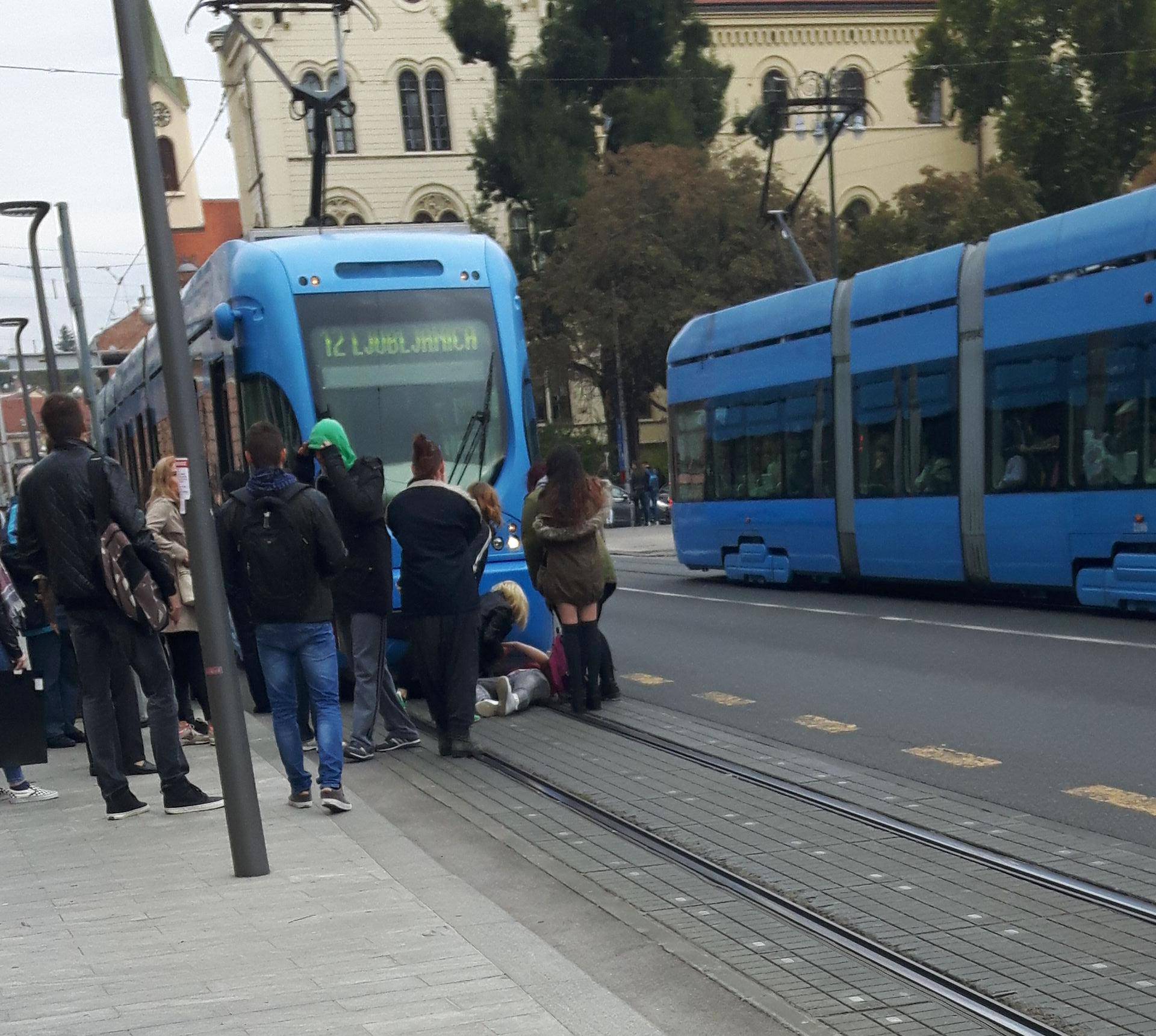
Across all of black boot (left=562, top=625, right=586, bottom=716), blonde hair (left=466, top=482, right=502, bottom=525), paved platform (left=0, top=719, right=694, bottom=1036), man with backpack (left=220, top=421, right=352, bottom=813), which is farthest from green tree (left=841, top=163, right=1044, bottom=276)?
paved platform (left=0, top=719, right=694, bottom=1036)

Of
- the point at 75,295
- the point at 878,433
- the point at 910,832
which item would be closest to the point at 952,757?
the point at 910,832

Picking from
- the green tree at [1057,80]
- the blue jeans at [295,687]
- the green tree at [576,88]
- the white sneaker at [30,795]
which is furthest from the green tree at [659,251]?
the blue jeans at [295,687]

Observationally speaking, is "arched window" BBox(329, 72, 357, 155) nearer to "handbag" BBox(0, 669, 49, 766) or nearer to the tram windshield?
the tram windshield

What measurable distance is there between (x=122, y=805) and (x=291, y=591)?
4.37 feet

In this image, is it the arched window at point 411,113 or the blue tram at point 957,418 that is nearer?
the blue tram at point 957,418

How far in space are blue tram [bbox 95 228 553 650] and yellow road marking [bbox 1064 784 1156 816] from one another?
566 centimetres

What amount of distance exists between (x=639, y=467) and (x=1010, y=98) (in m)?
14.4

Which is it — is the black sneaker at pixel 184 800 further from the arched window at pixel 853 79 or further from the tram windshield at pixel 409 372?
the arched window at pixel 853 79

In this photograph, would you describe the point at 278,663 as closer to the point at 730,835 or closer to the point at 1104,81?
the point at 730,835

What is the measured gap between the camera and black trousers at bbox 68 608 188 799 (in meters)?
8.36

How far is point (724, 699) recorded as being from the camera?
1159cm

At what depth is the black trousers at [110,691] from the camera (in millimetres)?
8359

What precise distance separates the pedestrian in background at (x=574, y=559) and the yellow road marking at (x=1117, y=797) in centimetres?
396

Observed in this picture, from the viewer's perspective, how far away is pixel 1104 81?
151 ft
